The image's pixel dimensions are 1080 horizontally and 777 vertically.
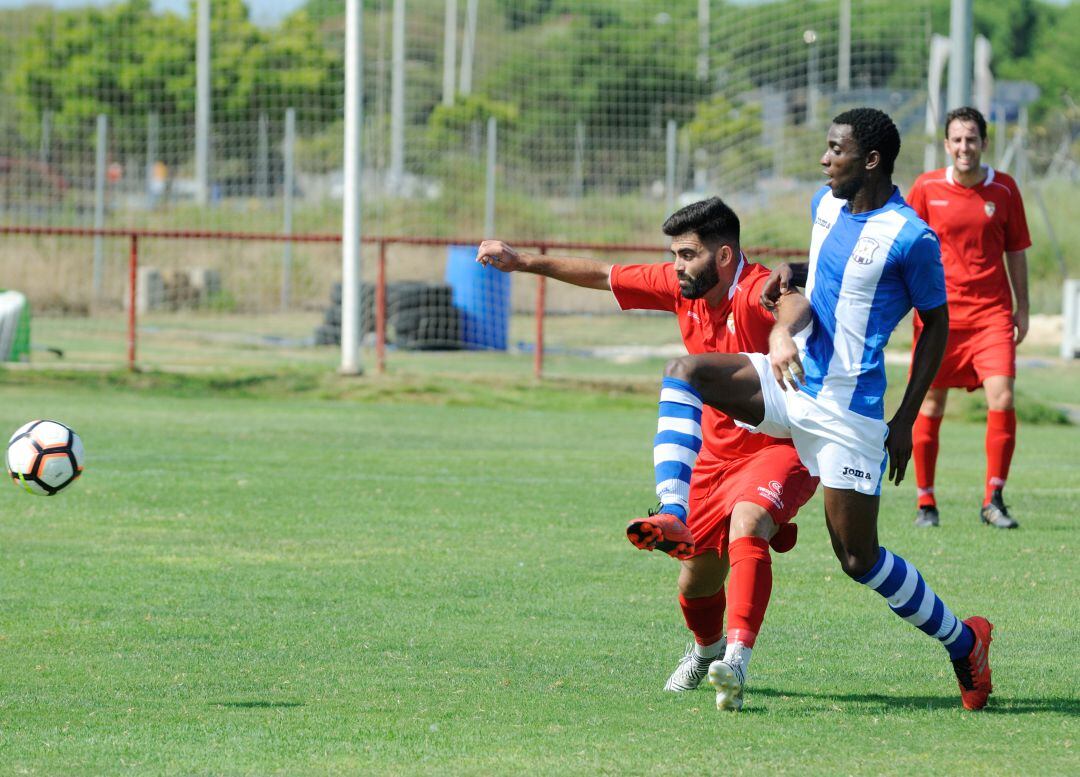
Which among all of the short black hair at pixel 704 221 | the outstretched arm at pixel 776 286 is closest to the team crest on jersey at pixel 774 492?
the outstretched arm at pixel 776 286

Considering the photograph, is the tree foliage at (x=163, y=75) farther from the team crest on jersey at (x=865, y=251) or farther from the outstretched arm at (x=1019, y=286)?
the team crest on jersey at (x=865, y=251)

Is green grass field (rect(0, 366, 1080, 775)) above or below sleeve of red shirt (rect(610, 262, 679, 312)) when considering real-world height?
below

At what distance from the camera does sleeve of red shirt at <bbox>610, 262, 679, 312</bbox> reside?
5.68 meters

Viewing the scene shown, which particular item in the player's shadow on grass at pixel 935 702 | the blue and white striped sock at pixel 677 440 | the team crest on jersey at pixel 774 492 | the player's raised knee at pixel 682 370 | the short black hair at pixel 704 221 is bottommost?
the player's shadow on grass at pixel 935 702

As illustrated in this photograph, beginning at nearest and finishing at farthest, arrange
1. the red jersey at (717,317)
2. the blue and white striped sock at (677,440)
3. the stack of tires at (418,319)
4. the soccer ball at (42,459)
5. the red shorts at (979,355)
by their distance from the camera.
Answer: the blue and white striped sock at (677,440), the red jersey at (717,317), the soccer ball at (42,459), the red shorts at (979,355), the stack of tires at (418,319)

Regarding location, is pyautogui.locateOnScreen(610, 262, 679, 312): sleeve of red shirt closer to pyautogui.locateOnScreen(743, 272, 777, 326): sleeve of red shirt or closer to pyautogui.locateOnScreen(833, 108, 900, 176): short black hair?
pyautogui.locateOnScreen(743, 272, 777, 326): sleeve of red shirt

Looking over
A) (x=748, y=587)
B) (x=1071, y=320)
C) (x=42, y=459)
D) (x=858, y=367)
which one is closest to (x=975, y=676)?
(x=748, y=587)

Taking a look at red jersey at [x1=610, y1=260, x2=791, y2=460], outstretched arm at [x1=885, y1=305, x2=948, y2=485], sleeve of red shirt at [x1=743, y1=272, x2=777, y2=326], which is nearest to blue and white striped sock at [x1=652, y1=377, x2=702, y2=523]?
red jersey at [x1=610, y1=260, x2=791, y2=460]

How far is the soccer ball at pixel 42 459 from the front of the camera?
663 centimetres

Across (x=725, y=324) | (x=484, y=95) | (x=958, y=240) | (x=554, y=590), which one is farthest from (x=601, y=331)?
(x=725, y=324)

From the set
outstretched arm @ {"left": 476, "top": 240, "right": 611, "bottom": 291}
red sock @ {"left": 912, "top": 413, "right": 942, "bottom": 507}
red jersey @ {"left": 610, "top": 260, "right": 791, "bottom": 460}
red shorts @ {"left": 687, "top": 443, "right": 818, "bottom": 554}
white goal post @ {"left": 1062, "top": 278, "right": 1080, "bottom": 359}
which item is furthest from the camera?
white goal post @ {"left": 1062, "top": 278, "right": 1080, "bottom": 359}

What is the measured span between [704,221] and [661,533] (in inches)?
47.9

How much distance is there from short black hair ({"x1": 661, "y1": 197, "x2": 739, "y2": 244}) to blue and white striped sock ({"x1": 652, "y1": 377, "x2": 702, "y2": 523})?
587 millimetres

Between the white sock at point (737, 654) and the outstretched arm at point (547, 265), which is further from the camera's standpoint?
the outstretched arm at point (547, 265)
